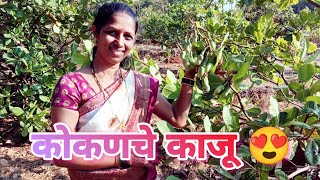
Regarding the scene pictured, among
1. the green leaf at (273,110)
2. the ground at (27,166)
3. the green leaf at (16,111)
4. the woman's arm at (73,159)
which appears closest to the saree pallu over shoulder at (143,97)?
the woman's arm at (73,159)

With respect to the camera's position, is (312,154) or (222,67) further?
(222,67)

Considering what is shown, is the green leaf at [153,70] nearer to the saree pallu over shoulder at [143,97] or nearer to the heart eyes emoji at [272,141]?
the saree pallu over shoulder at [143,97]

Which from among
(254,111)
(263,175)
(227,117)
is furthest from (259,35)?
(263,175)

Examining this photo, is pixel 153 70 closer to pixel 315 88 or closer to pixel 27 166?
pixel 315 88

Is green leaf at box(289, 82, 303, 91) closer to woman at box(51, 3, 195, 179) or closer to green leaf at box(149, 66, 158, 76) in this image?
woman at box(51, 3, 195, 179)

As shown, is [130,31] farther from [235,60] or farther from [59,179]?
[59,179]

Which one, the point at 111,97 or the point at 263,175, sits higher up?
the point at 111,97

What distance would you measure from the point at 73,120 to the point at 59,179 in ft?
4.62

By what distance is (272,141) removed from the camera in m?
0.85

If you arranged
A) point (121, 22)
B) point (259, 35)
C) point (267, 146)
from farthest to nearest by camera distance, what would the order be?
point (259, 35) → point (121, 22) → point (267, 146)

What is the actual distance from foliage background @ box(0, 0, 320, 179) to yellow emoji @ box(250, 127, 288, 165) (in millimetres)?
25

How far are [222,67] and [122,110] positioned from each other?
314mm

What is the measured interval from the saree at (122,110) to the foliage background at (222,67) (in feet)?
0.20

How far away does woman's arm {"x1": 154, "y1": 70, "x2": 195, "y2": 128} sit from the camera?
39.8 inches
